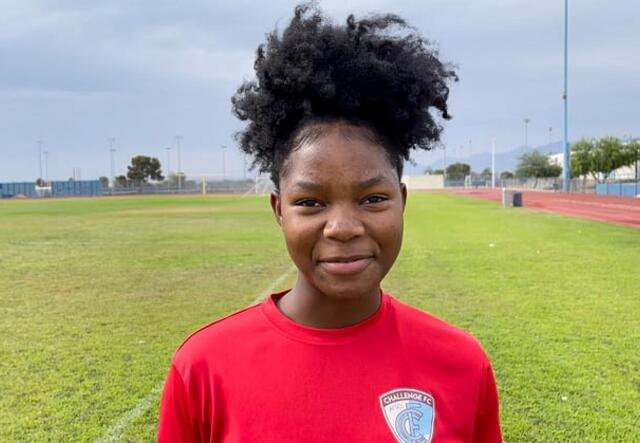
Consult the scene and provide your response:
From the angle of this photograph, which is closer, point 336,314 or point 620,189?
point 336,314

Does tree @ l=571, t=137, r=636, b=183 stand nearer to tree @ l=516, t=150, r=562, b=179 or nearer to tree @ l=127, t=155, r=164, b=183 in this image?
tree @ l=516, t=150, r=562, b=179

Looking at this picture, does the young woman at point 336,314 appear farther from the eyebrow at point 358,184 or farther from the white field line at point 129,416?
the white field line at point 129,416

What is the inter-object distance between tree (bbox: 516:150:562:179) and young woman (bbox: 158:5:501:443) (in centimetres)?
9954

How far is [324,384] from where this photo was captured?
63.1 inches

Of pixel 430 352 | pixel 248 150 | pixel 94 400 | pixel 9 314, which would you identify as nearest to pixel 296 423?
pixel 430 352

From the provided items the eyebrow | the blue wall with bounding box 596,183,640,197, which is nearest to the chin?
the eyebrow

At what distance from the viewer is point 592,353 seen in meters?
6.33

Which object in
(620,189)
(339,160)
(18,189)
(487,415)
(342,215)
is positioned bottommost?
(620,189)

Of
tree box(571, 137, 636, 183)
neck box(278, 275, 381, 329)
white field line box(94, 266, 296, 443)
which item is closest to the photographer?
neck box(278, 275, 381, 329)

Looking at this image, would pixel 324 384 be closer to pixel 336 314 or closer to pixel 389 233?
pixel 336 314

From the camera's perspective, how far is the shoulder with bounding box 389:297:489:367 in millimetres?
1717

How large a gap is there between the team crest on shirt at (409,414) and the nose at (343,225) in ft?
1.27

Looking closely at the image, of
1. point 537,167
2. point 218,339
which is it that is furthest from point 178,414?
point 537,167

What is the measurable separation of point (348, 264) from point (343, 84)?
46 cm
